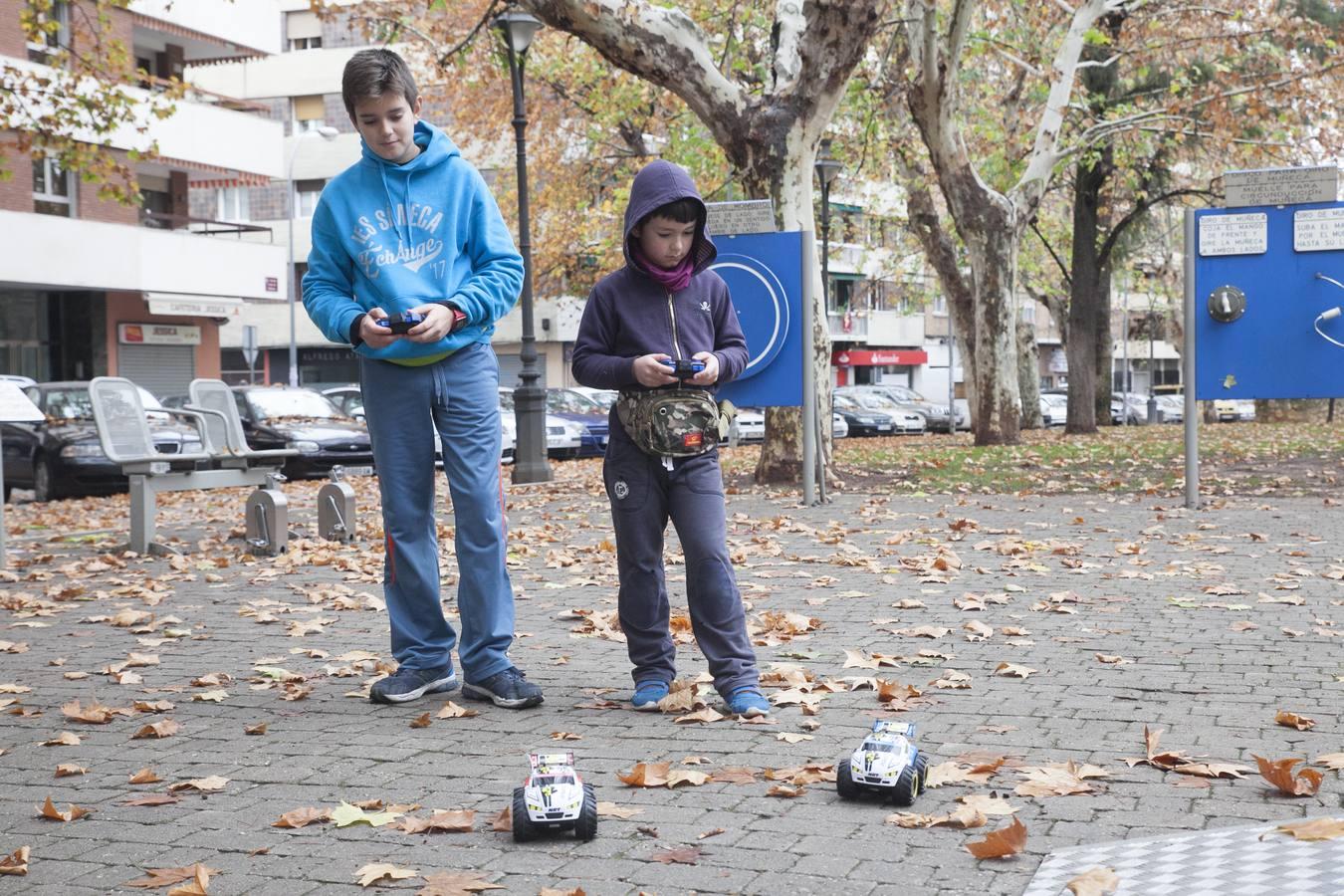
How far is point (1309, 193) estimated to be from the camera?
11.9 meters

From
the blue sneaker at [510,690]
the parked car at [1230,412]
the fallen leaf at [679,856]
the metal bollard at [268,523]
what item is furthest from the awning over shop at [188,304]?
the fallen leaf at [679,856]

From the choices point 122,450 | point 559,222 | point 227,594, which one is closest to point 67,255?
point 559,222

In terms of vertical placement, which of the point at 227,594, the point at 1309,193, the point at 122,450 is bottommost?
the point at 227,594

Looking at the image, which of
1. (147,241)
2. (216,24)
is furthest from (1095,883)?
(216,24)

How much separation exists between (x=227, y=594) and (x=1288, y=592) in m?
5.64

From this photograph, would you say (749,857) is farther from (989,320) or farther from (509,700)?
(989,320)

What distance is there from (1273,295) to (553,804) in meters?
9.83

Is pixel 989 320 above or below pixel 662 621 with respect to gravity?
above

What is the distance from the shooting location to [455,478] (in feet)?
18.1

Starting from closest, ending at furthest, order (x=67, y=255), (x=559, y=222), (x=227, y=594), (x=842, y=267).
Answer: (x=227, y=594)
(x=67, y=255)
(x=559, y=222)
(x=842, y=267)

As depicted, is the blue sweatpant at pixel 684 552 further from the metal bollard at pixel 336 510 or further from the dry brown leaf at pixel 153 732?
the metal bollard at pixel 336 510

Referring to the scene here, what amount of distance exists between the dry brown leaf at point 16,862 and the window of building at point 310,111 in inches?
2131

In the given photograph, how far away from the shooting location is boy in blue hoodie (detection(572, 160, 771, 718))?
5.24 meters

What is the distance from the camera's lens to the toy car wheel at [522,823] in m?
3.77
